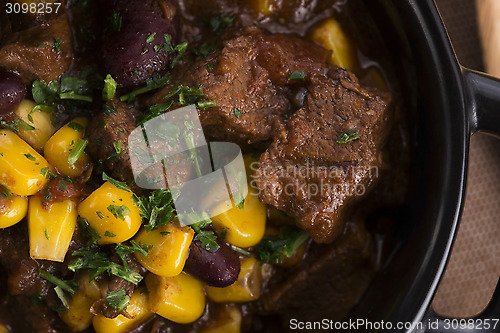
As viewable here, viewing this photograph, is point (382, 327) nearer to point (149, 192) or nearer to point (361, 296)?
point (361, 296)

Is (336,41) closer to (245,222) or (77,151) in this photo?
(245,222)

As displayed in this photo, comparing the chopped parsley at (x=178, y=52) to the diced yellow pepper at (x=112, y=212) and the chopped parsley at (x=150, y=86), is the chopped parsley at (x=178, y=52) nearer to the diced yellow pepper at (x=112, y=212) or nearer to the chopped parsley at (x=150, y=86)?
the chopped parsley at (x=150, y=86)

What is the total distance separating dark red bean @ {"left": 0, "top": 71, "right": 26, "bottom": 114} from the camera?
219 cm

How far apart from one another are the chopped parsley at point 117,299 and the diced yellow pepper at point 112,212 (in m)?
0.21

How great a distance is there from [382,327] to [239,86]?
3.76ft

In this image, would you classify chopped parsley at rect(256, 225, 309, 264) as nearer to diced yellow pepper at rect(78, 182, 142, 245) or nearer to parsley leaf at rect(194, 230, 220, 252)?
parsley leaf at rect(194, 230, 220, 252)

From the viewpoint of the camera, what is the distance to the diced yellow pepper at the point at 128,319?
2412 millimetres

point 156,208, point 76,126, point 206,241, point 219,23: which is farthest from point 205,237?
A: point 219,23

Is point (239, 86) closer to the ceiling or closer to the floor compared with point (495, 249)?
closer to the ceiling

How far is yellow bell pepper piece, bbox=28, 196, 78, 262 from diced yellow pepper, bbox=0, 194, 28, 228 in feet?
0.14

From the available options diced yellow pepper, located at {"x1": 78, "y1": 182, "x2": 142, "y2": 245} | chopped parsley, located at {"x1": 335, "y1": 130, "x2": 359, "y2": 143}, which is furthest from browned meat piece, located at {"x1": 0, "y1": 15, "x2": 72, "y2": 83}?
chopped parsley, located at {"x1": 335, "y1": 130, "x2": 359, "y2": 143}

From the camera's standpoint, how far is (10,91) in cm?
220

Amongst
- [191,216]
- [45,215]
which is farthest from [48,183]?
[191,216]

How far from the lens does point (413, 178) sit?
8.23 feet
